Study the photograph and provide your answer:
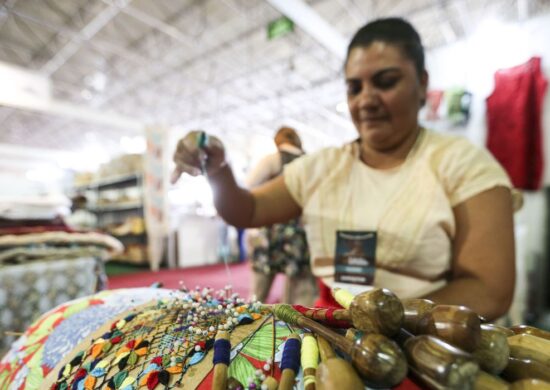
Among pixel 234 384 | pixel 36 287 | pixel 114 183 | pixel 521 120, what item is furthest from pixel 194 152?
pixel 114 183

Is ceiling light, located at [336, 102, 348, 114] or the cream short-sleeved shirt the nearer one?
the cream short-sleeved shirt

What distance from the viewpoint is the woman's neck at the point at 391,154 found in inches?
32.3

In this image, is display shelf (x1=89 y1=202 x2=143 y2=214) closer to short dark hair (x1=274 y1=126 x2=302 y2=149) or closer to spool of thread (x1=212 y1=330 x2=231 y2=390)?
short dark hair (x1=274 y1=126 x2=302 y2=149)

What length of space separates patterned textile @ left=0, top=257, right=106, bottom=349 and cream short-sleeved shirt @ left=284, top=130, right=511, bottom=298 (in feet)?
3.57

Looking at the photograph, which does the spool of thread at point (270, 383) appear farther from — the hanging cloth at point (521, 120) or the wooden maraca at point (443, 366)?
the hanging cloth at point (521, 120)

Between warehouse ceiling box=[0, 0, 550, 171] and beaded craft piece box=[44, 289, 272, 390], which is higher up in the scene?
warehouse ceiling box=[0, 0, 550, 171]

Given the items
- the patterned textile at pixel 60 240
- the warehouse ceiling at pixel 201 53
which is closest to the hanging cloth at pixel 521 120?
the warehouse ceiling at pixel 201 53

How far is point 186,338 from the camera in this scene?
0.37 m

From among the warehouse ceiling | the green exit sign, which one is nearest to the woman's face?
the warehouse ceiling

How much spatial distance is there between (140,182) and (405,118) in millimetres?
4509

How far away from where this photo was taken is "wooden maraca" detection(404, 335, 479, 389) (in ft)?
0.68

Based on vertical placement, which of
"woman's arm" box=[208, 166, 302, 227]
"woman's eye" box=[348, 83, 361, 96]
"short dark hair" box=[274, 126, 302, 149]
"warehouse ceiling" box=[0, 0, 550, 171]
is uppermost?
"warehouse ceiling" box=[0, 0, 550, 171]

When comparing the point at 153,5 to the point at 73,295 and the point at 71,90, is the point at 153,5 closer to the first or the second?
the point at 71,90

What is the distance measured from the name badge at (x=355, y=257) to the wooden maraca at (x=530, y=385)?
500 mm
